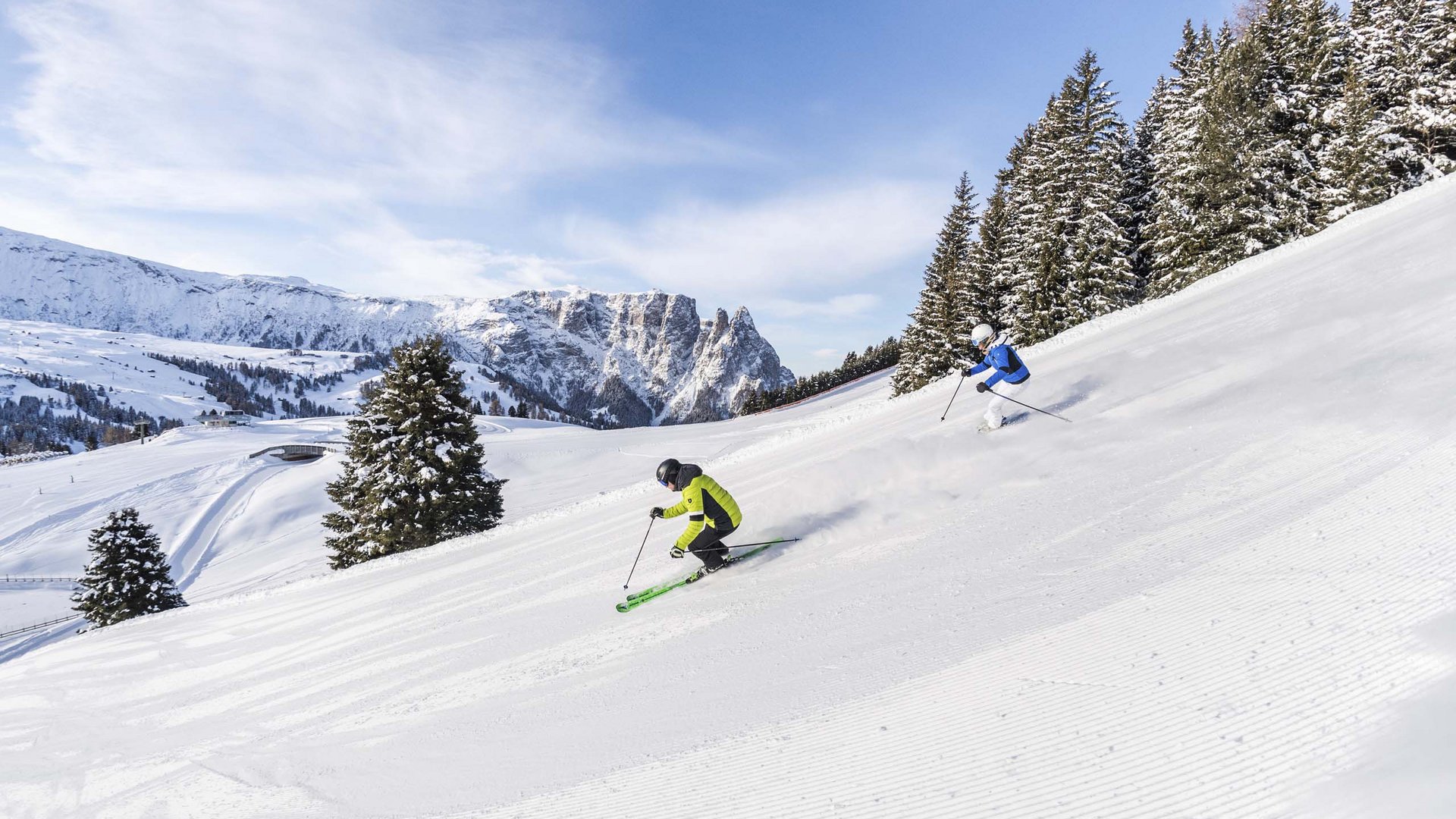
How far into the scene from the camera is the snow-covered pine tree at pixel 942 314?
3228cm

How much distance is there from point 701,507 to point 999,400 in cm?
591

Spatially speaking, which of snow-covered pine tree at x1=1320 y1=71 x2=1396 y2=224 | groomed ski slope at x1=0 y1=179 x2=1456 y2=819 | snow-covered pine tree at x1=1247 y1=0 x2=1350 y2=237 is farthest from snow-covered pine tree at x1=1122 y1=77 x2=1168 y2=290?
groomed ski slope at x1=0 y1=179 x2=1456 y2=819

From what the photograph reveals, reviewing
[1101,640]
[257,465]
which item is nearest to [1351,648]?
[1101,640]

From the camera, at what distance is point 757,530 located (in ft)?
29.3

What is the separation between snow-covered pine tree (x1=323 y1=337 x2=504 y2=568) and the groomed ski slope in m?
7.80

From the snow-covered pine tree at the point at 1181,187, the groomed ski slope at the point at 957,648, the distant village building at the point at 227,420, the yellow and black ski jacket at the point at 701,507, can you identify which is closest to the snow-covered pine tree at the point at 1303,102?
the snow-covered pine tree at the point at 1181,187

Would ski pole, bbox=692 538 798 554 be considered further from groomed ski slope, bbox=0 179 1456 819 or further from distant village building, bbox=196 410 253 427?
distant village building, bbox=196 410 253 427

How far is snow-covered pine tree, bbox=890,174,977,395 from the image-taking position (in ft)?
106

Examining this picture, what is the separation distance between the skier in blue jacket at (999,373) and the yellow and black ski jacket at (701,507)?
4.94 m

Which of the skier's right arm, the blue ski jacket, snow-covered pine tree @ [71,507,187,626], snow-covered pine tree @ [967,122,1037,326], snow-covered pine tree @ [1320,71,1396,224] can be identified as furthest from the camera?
snow-covered pine tree @ [967,122,1037,326]

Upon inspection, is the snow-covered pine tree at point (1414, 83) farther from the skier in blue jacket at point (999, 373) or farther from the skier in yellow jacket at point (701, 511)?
the skier in yellow jacket at point (701, 511)

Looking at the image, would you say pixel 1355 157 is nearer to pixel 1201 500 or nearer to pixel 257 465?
pixel 1201 500

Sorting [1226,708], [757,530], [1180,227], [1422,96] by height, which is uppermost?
[1422,96]

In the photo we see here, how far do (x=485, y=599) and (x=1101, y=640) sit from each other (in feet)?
29.3
